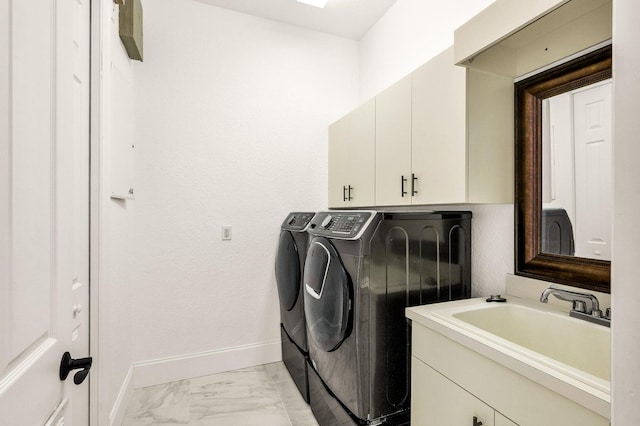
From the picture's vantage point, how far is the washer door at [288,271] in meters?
2.23

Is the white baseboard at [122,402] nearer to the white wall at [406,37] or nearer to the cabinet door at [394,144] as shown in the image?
the cabinet door at [394,144]

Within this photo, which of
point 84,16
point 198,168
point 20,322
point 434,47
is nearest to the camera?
point 20,322

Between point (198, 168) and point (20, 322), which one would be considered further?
point (198, 168)

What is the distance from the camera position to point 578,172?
52.3 inches

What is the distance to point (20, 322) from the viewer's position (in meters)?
0.58

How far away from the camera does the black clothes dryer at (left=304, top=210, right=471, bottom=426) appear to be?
1.43 m

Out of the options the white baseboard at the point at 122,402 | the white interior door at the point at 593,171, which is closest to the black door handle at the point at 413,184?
the white interior door at the point at 593,171

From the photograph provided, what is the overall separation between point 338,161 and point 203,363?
192 centimetres

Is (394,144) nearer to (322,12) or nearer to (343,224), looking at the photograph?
(343,224)

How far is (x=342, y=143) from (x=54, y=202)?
205 centimetres

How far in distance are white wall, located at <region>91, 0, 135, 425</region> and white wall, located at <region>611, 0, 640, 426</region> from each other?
173 cm

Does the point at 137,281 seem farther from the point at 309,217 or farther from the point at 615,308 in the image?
the point at 615,308

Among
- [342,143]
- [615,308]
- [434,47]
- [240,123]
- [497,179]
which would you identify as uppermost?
[434,47]

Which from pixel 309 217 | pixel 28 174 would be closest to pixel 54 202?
pixel 28 174
